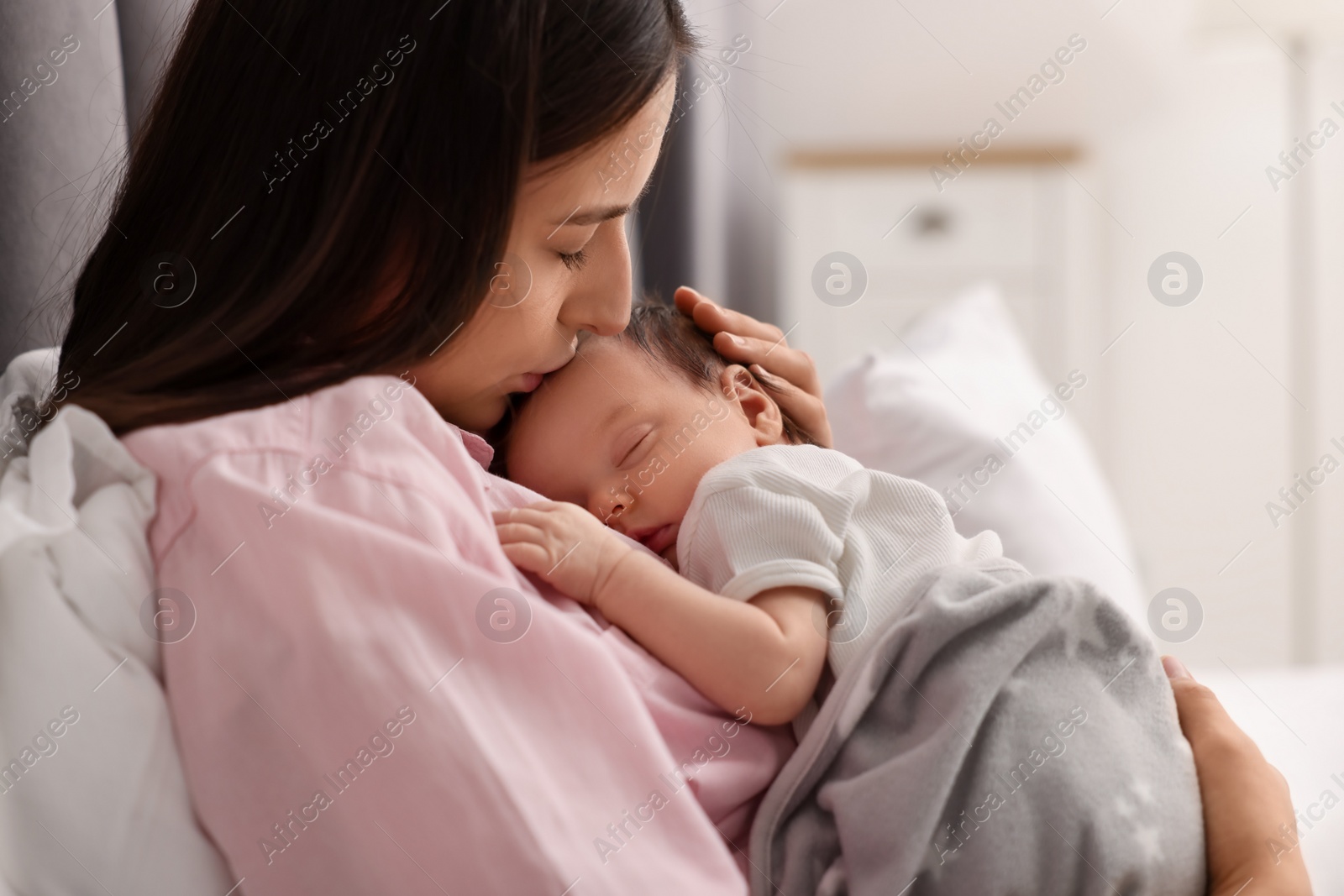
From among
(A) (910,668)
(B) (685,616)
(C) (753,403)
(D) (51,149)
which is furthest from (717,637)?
(D) (51,149)

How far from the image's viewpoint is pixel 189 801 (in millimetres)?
599

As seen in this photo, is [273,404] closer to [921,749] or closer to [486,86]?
[486,86]

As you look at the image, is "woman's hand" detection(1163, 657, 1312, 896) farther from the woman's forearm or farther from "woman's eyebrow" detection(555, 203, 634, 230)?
"woman's eyebrow" detection(555, 203, 634, 230)

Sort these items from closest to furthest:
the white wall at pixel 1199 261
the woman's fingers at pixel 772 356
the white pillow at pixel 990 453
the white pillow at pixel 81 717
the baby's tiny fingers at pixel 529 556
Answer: the white pillow at pixel 81 717, the baby's tiny fingers at pixel 529 556, the woman's fingers at pixel 772 356, the white pillow at pixel 990 453, the white wall at pixel 1199 261

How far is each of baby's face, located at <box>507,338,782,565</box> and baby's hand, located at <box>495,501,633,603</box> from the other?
134 mm

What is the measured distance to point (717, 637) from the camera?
700 millimetres

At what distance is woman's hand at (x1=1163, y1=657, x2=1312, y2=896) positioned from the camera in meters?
0.67

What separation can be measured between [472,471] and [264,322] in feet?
0.56

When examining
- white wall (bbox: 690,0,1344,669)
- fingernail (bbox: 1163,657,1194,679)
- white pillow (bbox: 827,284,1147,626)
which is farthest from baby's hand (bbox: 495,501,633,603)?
white wall (bbox: 690,0,1344,669)

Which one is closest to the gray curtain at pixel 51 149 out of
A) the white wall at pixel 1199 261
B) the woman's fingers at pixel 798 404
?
the woman's fingers at pixel 798 404

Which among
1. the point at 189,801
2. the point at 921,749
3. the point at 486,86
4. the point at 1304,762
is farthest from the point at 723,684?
the point at 1304,762

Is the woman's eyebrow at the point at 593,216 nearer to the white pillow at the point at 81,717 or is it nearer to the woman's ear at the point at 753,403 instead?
the woman's ear at the point at 753,403

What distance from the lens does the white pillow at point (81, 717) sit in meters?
0.57

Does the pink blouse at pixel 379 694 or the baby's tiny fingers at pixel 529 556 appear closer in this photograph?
the pink blouse at pixel 379 694
